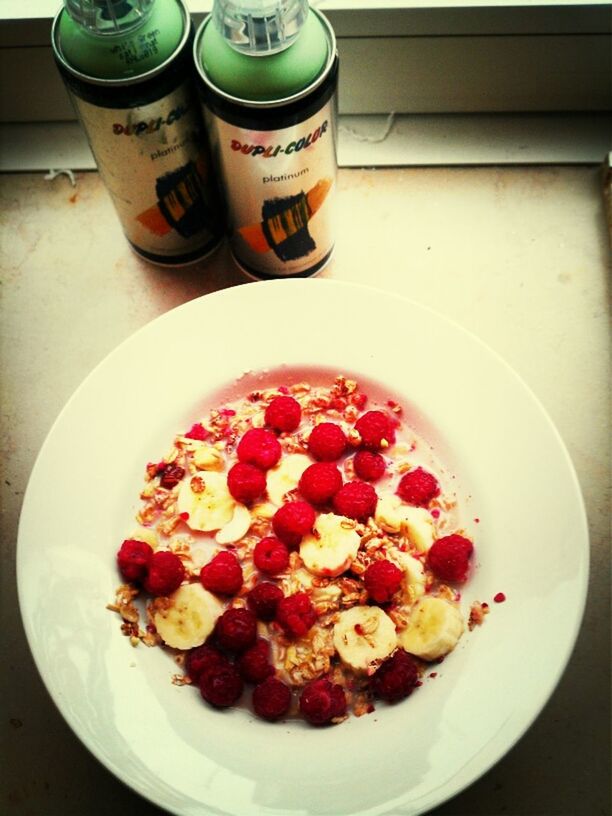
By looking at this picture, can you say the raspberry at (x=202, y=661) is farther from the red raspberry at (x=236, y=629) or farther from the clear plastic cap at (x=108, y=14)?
the clear plastic cap at (x=108, y=14)

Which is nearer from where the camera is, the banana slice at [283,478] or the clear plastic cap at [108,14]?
the clear plastic cap at [108,14]

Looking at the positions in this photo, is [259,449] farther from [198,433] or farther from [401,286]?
[401,286]

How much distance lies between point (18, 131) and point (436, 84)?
441 mm

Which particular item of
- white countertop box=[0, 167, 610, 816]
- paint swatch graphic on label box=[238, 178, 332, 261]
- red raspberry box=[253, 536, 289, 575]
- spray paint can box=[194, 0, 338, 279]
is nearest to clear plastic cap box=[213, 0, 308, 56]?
spray paint can box=[194, 0, 338, 279]

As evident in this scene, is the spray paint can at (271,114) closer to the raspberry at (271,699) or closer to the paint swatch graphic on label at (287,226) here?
the paint swatch graphic on label at (287,226)

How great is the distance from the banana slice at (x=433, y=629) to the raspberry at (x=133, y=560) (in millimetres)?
215

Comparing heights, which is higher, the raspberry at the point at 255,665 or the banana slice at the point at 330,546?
the banana slice at the point at 330,546

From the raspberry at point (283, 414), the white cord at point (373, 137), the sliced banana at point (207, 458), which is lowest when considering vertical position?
the sliced banana at point (207, 458)

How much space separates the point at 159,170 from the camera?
2.09 feet

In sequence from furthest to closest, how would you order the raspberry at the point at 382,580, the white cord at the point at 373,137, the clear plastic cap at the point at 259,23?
the white cord at the point at 373,137 → the raspberry at the point at 382,580 → the clear plastic cap at the point at 259,23

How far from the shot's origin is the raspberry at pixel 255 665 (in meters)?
0.60

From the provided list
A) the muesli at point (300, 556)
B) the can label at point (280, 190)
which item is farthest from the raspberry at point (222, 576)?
the can label at point (280, 190)

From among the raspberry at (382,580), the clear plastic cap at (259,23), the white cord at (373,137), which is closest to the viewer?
the clear plastic cap at (259,23)

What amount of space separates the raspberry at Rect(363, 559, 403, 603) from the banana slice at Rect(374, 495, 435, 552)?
3 cm
